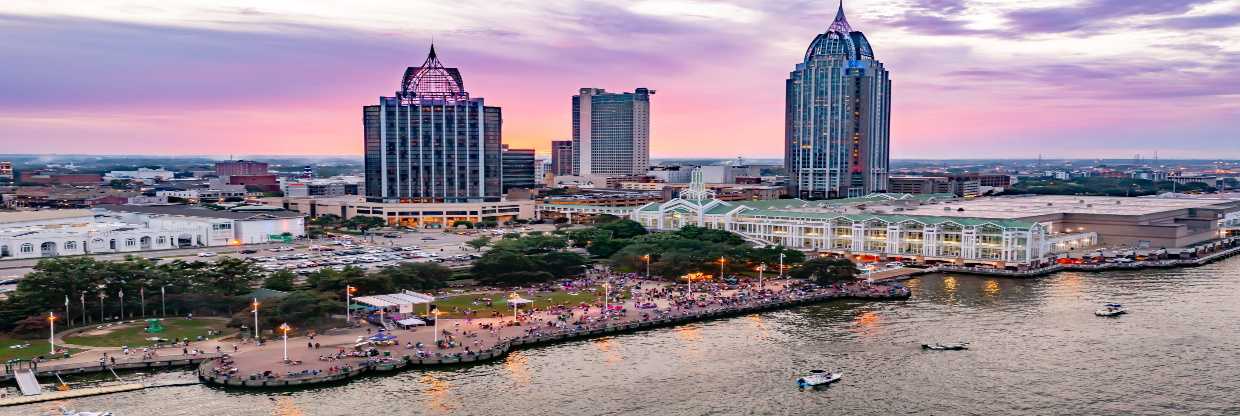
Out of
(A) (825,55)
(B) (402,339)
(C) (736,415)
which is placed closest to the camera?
(C) (736,415)

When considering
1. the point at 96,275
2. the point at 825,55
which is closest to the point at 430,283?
the point at 96,275

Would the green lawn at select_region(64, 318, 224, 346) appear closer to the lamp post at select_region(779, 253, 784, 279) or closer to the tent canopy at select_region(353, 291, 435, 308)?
the tent canopy at select_region(353, 291, 435, 308)

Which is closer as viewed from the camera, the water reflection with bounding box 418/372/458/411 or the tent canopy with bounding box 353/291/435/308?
the water reflection with bounding box 418/372/458/411

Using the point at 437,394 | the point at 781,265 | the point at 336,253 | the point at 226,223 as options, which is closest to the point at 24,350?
the point at 437,394

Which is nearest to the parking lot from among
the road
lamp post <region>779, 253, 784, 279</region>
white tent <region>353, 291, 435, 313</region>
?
the road

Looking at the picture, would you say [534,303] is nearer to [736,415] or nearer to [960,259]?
[736,415]

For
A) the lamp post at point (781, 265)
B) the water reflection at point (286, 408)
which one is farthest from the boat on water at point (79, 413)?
the lamp post at point (781, 265)
